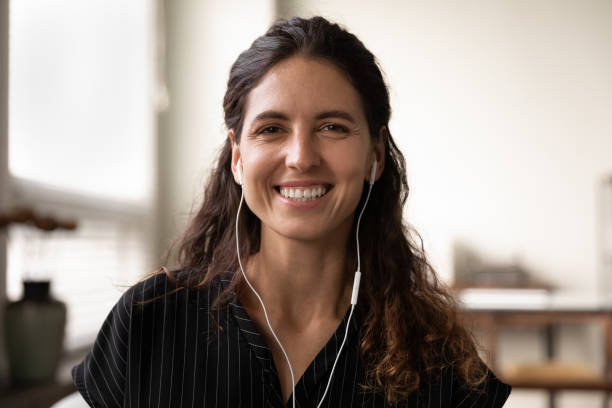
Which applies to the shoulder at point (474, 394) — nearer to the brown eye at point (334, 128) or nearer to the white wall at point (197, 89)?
the brown eye at point (334, 128)

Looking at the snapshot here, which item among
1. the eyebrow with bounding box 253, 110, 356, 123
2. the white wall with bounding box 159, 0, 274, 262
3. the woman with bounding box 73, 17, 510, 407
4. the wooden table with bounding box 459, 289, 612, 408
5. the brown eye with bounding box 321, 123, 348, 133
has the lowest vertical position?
the wooden table with bounding box 459, 289, 612, 408

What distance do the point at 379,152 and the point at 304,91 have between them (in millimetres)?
234

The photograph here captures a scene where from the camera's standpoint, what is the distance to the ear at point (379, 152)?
1.34 metres

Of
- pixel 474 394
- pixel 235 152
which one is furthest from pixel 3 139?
pixel 474 394

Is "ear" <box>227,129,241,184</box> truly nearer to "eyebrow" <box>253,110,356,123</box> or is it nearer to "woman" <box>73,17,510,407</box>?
"woman" <box>73,17,510,407</box>

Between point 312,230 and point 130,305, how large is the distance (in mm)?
360

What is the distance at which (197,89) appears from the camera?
4.23 m

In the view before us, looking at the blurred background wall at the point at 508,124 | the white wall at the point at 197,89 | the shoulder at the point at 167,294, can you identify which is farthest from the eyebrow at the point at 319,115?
the blurred background wall at the point at 508,124

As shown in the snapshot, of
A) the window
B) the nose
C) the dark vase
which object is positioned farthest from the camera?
the window

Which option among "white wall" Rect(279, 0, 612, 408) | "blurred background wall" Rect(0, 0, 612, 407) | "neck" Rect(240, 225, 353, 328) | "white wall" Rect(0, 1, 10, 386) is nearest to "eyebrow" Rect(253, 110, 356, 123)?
"neck" Rect(240, 225, 353, 328)

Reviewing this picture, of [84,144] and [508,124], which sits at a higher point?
[508,124]

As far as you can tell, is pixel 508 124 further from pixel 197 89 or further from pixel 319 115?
pixel 319 115

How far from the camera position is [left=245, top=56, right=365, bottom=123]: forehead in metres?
1.20

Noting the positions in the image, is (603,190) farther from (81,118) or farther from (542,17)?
(81,118)
